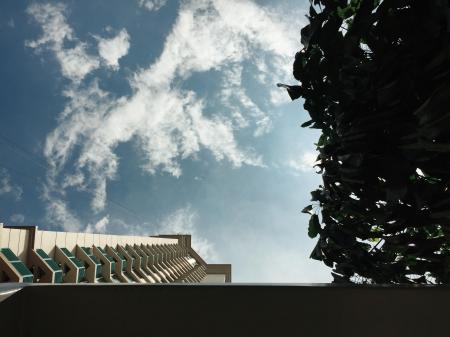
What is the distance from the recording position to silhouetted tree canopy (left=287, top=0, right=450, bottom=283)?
2.08m

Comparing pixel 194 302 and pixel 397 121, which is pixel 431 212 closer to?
pixel 397 121

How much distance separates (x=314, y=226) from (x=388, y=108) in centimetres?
153

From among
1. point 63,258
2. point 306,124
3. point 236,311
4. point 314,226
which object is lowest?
point 236,311

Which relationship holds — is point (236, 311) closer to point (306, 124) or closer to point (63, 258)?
point (306, 124)

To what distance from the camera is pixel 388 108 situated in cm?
237

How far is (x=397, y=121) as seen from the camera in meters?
2.31

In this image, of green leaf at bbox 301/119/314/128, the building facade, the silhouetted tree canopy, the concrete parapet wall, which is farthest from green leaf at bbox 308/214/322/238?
the building facade

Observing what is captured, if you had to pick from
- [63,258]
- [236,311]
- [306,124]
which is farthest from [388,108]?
[63,258]

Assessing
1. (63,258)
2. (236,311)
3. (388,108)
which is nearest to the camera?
(236,311)

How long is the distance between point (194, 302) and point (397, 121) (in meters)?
1.80

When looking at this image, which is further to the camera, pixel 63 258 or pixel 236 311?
pixel 63 258

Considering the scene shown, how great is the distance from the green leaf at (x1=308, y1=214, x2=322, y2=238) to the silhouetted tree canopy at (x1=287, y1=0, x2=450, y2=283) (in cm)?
24

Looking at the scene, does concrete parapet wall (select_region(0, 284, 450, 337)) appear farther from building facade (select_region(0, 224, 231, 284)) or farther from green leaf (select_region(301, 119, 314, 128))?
building facade (select_region(0, 224, 231, 284))

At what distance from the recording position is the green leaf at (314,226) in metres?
3.47
